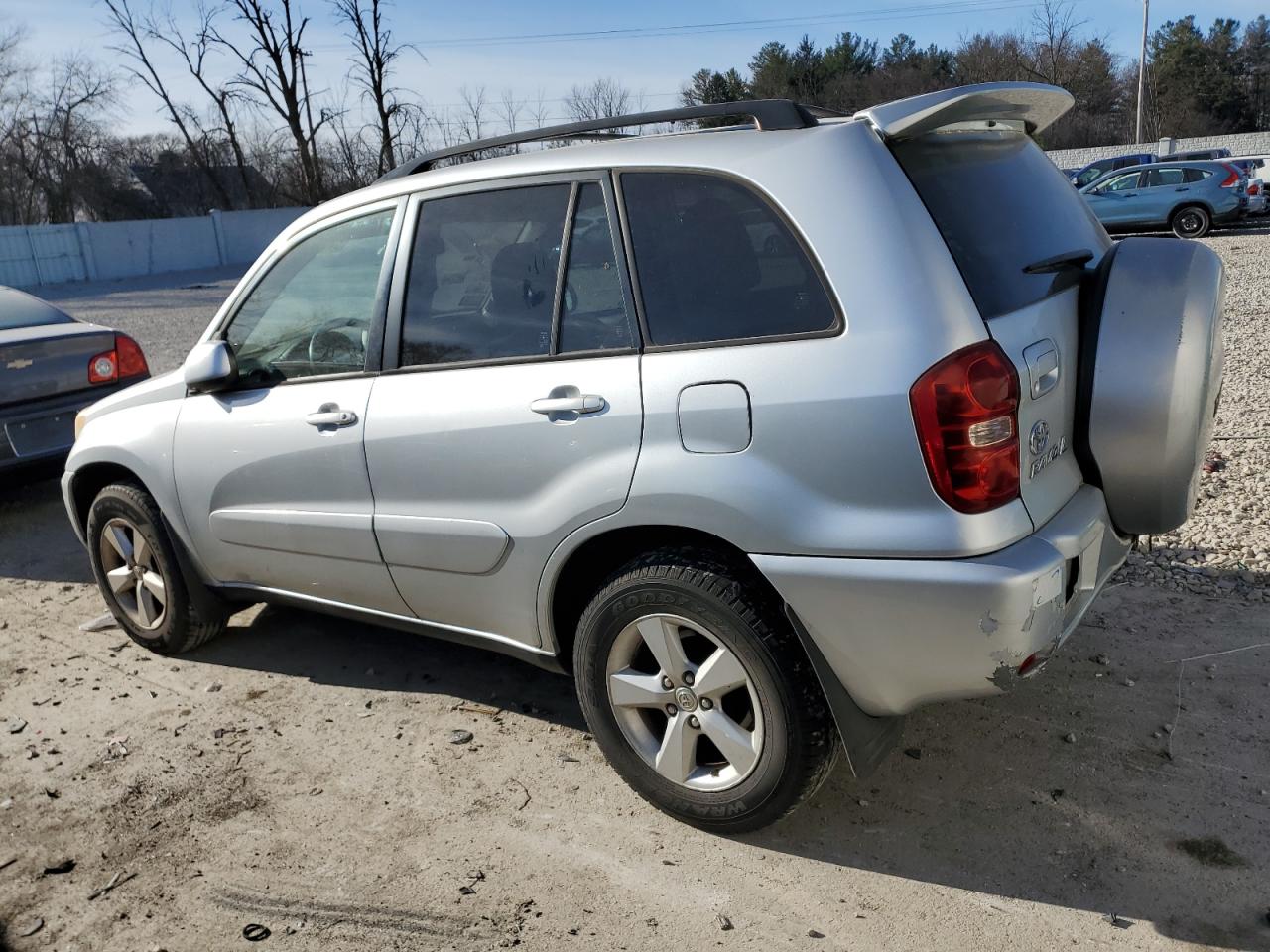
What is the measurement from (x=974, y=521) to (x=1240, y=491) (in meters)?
3.68

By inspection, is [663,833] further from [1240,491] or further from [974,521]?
[1240,491]

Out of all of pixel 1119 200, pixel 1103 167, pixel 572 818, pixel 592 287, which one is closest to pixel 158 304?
pixel 1119 200

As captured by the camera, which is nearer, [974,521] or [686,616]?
[974,521]

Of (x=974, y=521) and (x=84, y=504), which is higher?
(x=974, y=521)

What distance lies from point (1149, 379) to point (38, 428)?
6.01m

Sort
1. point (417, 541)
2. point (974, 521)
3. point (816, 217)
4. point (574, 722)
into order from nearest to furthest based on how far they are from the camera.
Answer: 1. point (974, 521)
2. point (816, 217)
3. point (417, 541)
4. point (574, 722)

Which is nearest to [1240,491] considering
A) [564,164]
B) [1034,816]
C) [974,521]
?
[1034,816]

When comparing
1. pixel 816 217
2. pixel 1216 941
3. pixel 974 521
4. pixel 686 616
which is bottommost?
pixel 1216 941

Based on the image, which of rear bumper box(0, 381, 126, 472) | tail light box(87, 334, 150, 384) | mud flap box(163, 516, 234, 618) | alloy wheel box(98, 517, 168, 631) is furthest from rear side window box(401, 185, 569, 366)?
tail light box(87, 334, 150, 384)

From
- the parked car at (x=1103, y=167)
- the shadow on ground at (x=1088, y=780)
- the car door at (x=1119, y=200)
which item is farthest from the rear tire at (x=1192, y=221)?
the shadow on ground at (x=1088, y=780)

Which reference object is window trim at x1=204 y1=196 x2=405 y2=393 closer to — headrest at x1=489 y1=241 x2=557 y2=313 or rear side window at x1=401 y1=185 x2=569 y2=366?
rear side window at x1=401 y1=185 x2=569 y2=366

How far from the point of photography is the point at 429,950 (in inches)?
103

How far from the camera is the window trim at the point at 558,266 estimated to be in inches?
116

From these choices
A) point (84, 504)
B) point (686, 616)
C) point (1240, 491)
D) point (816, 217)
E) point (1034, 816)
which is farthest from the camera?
point (1240, 491)
